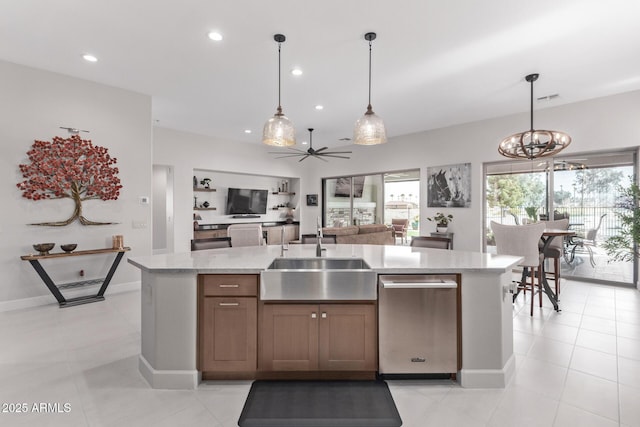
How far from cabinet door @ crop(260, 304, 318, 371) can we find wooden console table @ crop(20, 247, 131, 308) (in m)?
3.06

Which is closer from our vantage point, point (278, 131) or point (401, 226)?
point (278, 131)

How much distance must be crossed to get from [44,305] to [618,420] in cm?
551

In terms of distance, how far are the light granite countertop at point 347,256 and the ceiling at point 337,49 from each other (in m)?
2.11

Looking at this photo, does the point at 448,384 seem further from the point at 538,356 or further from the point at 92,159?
the point at 92,159

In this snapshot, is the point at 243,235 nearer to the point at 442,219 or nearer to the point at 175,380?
the point at 175,380

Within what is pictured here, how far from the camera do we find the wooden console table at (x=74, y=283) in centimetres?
349

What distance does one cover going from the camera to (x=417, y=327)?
2086 millimetres

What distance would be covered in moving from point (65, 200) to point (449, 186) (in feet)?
21.3

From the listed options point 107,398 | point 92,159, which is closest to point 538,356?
point 107,398

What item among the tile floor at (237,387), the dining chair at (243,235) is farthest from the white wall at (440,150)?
the dining chair at (243,235)

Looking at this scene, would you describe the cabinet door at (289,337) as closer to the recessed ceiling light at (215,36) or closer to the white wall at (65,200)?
the recessed ceiling light at (215,36)

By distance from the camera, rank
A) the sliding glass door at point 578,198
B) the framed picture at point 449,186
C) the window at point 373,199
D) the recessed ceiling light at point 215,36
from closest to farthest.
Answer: the recessed ceiling light at point 215,36, the sliding glass door at point 578,198, the framed picture at point 449,186, the window at point 373,199

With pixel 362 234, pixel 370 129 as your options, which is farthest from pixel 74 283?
pixel 362 234

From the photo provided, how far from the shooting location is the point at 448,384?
2.10 meters
